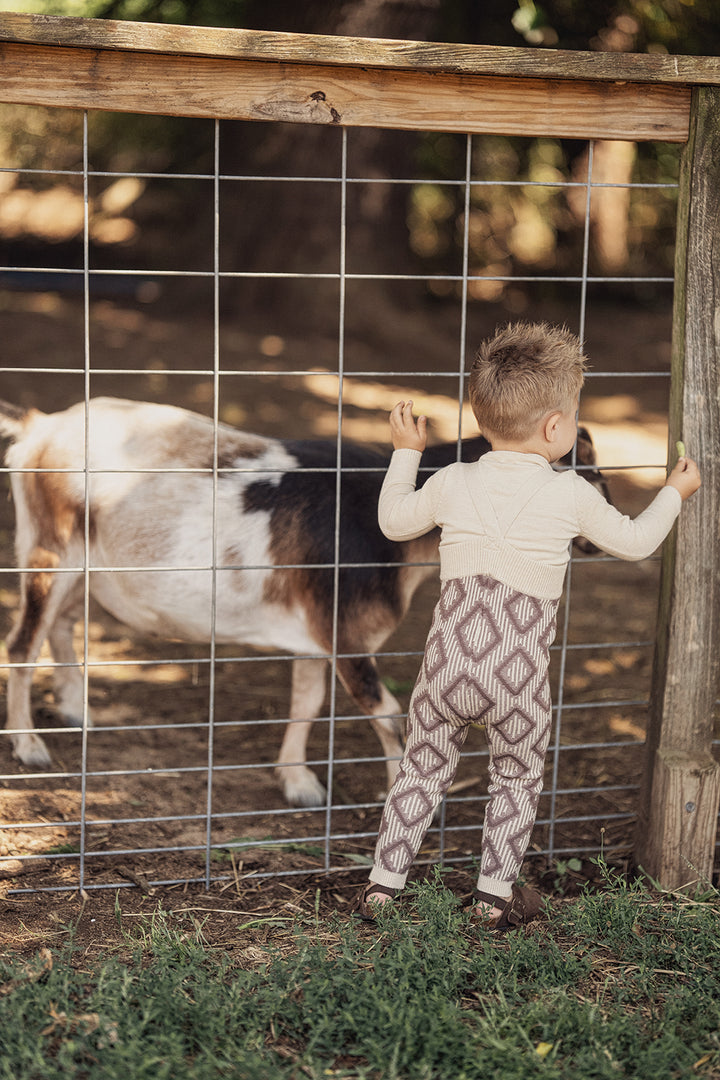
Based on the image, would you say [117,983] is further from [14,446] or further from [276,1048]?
[14,446]

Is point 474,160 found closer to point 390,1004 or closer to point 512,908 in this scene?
point 512,908

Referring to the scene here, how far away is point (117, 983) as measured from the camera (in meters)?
2.60

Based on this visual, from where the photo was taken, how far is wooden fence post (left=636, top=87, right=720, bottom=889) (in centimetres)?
343

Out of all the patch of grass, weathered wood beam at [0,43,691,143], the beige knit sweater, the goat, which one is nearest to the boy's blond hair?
the beige knit sweater

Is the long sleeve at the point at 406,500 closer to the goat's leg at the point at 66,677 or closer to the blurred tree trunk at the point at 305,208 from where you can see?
the goat's leg at the point at 66,677

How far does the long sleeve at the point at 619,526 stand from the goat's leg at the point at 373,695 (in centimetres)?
153

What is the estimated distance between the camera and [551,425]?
2.97 m

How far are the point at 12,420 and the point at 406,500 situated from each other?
216cm

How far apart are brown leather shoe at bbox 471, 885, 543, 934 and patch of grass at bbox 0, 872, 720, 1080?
5 cm

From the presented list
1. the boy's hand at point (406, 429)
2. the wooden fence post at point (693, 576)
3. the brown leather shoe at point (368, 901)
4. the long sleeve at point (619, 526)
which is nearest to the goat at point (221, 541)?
the wooden fence post at point (693, 576)

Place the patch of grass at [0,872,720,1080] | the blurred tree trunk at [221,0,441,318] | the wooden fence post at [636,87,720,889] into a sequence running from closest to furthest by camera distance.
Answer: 1. the patch of grass at [0,872,720,1080]
2. the wooden fence post at [636,87,720,889]
3. the blurred tree trunk at [221,0,441,318]

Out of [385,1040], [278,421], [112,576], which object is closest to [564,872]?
[385,1040]

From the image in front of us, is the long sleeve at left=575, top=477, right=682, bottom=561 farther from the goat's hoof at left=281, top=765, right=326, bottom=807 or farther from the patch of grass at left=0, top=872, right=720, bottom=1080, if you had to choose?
the goat's hoof at left=281, top=765, right=326, bottom=807

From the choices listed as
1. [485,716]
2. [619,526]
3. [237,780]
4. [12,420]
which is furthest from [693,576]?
[12,420]
